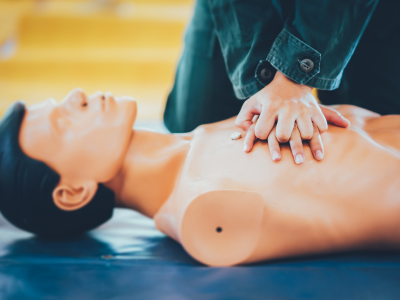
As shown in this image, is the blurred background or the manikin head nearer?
the manikin head

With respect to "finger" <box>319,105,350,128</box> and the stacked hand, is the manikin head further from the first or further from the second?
"finger" <box>319,105,350,128</box>

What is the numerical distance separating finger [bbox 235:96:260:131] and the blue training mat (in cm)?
36

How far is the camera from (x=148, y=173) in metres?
1.12

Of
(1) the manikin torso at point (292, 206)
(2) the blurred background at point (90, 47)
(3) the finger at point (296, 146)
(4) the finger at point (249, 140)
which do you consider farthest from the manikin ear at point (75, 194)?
(2) the blurred background at point (90, 47)

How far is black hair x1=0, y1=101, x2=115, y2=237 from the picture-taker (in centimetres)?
105

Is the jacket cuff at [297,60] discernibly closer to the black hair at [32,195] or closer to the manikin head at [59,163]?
the manikin head at [59,163]

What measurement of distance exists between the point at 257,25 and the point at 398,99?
523 mm

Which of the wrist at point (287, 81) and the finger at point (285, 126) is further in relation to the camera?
the wrist at point (287, 81)

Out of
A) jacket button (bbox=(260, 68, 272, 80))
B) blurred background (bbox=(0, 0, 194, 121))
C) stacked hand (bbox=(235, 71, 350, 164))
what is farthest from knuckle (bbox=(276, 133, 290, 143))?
blurred background (bbox=(0, 0, 194, 121))

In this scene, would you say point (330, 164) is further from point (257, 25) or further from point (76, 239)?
point (76, 239)

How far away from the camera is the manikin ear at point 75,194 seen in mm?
1074

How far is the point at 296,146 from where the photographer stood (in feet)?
3.06

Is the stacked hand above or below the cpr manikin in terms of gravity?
above

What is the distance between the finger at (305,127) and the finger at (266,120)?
60 mm
